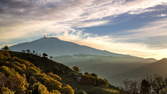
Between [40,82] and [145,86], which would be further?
[145,86]

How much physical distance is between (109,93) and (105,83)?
114 ft

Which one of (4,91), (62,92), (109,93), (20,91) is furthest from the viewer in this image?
(109,93)

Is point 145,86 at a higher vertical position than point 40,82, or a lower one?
lower

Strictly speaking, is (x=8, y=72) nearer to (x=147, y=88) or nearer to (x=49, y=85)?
(x=49, y=85)

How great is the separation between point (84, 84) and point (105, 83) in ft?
62.7

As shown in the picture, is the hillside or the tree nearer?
the hillside

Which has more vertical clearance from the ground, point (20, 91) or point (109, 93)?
point (20, 91)

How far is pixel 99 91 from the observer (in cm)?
14700

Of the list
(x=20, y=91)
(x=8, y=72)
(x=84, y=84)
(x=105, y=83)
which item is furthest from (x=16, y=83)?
(x=105, y=83)

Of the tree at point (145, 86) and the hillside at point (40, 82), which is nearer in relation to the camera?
the hillside at point (40, 82)

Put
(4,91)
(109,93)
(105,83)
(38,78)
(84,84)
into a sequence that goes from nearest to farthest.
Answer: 1. (4,91)
2. (38,78)
3. (109,93)
4. (84,84)
5. (105,83)

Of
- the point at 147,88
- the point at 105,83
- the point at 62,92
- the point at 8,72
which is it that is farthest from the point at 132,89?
the point at 8,72

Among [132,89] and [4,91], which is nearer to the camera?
[4,91]

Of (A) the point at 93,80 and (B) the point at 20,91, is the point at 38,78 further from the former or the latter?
(A) the point at 93,80
